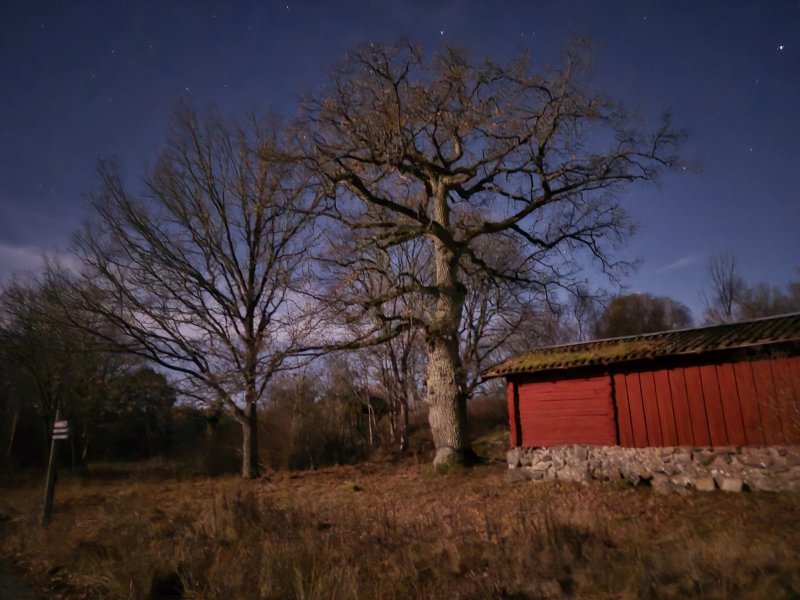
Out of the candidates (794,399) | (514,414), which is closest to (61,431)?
(514,414)

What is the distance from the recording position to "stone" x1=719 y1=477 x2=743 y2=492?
40.2 feet

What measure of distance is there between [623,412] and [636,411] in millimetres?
343

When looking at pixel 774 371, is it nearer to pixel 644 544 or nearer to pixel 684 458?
pixel 684 458

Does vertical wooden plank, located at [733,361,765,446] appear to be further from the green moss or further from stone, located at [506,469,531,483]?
stone, located at [506,469,531,483]

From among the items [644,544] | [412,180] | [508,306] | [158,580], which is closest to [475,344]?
[508,306]

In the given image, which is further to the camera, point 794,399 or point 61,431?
point 61,431

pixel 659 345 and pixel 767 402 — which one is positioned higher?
pixel 659 345

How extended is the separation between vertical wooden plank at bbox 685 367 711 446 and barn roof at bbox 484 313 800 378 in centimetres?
66

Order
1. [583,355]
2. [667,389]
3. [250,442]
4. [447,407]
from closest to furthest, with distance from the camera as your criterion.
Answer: [667,389] → [583,355] → [447,407] → [250,442]

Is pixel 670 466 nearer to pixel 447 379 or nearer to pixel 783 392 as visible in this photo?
pixel 783 392

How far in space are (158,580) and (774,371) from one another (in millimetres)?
12389

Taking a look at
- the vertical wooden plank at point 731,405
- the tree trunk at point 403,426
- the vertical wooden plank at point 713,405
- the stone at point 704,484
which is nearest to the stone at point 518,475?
the stone at point 704,484

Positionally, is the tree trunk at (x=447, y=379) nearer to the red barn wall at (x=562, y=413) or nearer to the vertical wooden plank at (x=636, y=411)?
the red barn wall at (x=562, y=413)

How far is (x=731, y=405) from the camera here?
12953 millimetres
